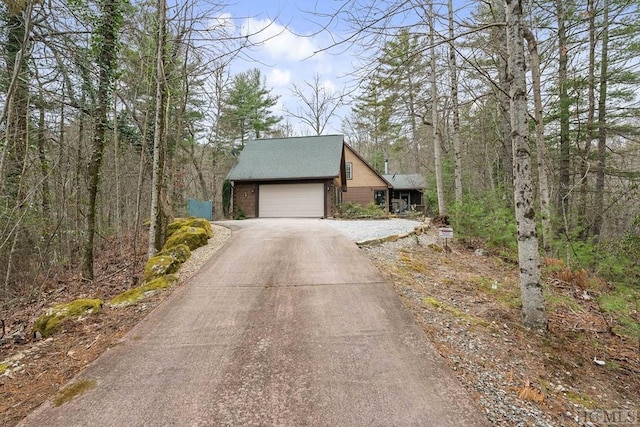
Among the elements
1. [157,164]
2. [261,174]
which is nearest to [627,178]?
[157,164]

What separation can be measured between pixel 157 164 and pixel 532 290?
7058mm

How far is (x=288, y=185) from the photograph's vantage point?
17234 mm

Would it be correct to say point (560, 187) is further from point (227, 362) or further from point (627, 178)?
point (227, 362)

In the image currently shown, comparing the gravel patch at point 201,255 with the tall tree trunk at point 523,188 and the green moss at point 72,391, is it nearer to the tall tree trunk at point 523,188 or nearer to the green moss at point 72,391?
the green moss at point 72,391

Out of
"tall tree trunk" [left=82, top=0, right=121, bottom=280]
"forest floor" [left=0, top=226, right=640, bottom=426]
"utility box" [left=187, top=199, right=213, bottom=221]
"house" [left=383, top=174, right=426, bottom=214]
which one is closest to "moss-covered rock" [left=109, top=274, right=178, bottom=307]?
"forest floor" [left=0, top=226, right=640, bottom=426]

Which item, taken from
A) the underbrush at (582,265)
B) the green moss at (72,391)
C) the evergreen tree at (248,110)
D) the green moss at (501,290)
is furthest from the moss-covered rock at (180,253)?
the evergreen tree at (248,110)

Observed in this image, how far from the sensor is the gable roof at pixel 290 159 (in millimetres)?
16953

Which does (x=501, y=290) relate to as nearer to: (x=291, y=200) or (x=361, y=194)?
(x=291, y=200)

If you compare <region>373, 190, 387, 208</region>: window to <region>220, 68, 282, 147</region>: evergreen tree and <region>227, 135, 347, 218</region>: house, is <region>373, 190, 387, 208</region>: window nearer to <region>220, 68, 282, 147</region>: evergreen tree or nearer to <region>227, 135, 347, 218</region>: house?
<region>227, 135, 347, 218</region>: house

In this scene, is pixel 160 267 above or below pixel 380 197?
below

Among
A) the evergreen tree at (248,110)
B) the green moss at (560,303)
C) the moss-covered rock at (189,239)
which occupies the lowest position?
the green moss at (560,303)

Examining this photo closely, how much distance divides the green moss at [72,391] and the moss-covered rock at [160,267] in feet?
9.80

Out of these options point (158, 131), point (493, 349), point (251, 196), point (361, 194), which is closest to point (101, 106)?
point (158, 131)

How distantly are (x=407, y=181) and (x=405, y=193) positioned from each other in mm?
1483
